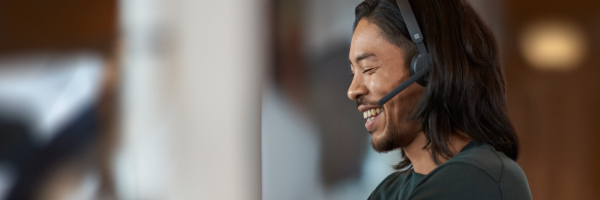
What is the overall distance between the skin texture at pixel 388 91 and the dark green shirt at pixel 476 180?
0.15 metres

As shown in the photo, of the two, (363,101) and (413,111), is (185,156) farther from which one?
(413,111)

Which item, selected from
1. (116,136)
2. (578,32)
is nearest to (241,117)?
(116,136)

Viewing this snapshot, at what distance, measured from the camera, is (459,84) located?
0.79 metres

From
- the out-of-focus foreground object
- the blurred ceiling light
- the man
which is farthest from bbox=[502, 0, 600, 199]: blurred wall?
the out-of-focus foreground object

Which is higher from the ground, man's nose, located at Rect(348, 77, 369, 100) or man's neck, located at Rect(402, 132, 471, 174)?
man's nose, located at Rect(348, 77, 369, 100)

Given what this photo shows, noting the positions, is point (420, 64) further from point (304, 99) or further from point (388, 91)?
point (304, 99)

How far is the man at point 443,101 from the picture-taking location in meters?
0.68

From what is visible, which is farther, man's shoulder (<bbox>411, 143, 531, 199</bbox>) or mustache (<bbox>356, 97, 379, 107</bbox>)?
mustache (<bbox>356, 97, 379, 107</bbox>)

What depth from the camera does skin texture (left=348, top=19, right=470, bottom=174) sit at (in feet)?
2.84

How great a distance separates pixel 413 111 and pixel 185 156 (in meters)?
0.69

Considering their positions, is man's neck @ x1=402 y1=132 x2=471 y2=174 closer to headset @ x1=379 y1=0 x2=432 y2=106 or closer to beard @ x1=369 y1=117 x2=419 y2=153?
beard @ x1=369 y1=117 x2=419 y2=153

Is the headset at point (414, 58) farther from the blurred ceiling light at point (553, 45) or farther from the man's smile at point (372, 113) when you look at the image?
the blurred ceiling light at point (553, 45)

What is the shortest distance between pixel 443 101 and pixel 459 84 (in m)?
0.04

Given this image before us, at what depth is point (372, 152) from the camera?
4.35ft
